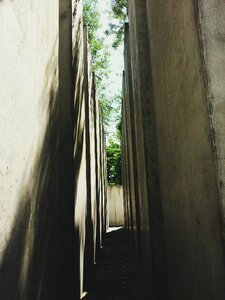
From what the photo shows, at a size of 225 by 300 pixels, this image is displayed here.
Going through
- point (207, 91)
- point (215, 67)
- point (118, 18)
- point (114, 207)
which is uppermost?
point (118, 18)

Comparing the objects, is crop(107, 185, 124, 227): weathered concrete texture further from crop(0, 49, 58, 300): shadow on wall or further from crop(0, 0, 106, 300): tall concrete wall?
crop(0, 49, 58, 300): shadow on wall

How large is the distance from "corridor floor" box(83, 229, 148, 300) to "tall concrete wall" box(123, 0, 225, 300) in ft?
6.27

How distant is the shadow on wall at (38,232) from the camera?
1.89 metres

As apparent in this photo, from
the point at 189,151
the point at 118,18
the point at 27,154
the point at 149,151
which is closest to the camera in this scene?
the point at 189,151

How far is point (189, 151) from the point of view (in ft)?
7.13

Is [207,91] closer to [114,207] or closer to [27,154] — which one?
[27,154]

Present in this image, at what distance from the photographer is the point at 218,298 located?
1.66 m

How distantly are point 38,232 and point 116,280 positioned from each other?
449 centimetres

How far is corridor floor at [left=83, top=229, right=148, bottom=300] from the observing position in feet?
17.5

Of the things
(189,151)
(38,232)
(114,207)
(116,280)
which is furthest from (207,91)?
(114,207)

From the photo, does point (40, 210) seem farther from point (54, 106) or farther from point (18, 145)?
point (54, 106)

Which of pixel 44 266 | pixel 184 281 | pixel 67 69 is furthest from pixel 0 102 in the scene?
pixel 67 69

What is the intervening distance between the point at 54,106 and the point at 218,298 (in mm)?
2609

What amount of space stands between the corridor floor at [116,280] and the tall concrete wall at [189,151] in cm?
191
